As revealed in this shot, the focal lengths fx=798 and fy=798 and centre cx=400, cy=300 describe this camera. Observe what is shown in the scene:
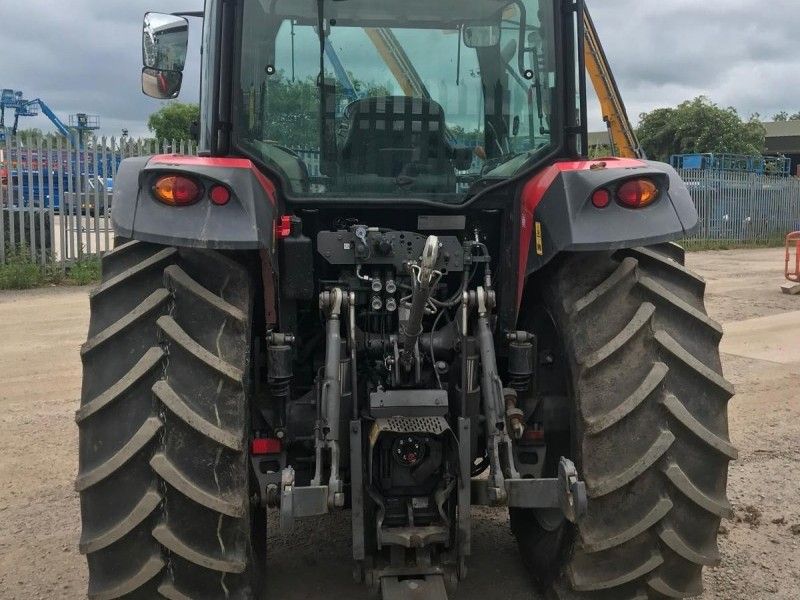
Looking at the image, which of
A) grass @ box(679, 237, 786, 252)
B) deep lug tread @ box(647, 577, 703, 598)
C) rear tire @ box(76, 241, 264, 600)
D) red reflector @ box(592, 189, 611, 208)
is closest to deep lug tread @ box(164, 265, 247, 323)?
rear tire @ box(76, 241, 264, 600)

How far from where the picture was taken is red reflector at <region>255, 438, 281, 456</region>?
279cm

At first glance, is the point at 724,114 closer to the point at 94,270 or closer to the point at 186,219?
the point at 94,270

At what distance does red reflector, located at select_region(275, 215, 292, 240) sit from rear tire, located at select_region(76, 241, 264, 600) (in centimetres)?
39

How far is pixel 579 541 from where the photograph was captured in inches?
101

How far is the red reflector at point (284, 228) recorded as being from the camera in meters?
2.82

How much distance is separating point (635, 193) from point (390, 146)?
93 cm

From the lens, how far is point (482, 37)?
3152 mm

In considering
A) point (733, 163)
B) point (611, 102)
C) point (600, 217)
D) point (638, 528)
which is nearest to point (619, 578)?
point (638, 528)

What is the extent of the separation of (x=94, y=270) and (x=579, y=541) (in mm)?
11064

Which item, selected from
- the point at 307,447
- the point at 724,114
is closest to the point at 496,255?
the point at 307,447

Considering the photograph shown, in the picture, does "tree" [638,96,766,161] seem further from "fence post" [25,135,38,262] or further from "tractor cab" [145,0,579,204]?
"tractor cab" [145,0,579,204]

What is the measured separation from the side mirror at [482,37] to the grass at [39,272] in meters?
10.00

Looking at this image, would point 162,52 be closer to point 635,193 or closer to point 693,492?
point 635,193

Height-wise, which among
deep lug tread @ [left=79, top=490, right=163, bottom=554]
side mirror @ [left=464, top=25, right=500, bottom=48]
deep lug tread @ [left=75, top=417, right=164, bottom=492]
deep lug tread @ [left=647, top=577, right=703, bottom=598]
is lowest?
deep lug tread @ [left=647, top=577, right=703, bottom=598]
